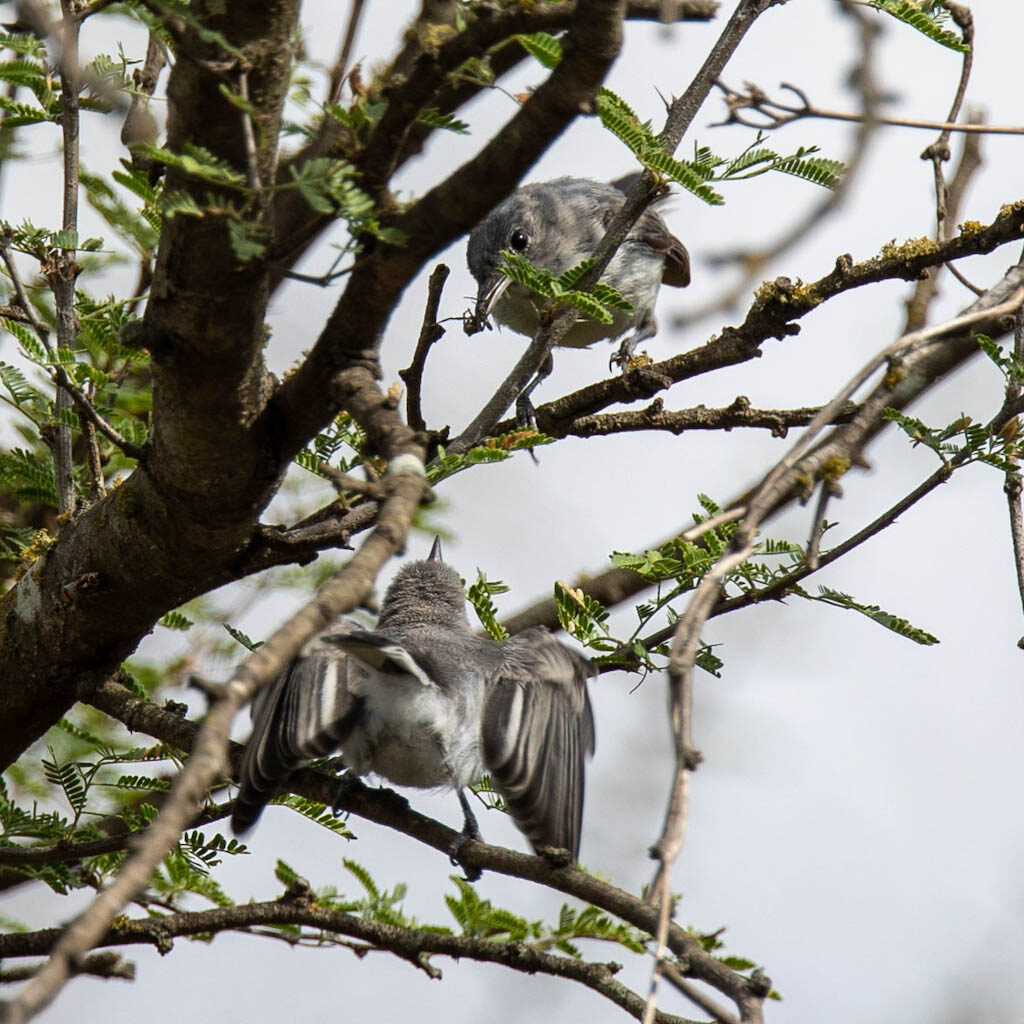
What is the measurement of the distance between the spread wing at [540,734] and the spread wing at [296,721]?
1.25 ft

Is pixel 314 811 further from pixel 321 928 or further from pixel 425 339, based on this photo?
pixel 425 339

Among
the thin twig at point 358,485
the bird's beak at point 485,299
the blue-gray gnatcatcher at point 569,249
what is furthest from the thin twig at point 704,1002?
the blue-gray gnatcatcher at point 569,249

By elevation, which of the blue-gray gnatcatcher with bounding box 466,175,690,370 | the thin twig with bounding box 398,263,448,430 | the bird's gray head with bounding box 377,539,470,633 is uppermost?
the blue-gray gnatcatcher with bounding box 466,175,690,370

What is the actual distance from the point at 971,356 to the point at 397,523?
9.96 ft

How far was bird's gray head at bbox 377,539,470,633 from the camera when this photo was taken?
4.20m

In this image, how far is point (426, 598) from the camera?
4.34m

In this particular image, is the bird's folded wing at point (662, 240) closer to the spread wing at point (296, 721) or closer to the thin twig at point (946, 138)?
the thin twig at point (946, 138)

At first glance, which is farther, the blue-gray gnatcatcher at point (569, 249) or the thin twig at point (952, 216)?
the blue-gray gnatcatcher at point (569, 249)

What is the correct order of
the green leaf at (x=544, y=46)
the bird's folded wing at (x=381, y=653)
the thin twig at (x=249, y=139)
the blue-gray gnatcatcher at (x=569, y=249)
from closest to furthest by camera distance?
the thin twig at (x=249, y=139) → the green leaf at (x=544, y=46) → the bird's folded wing at (x=381, y=653) → the blue-gray gnatcatcher at (x=569, y=249)

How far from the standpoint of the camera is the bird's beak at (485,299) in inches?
181

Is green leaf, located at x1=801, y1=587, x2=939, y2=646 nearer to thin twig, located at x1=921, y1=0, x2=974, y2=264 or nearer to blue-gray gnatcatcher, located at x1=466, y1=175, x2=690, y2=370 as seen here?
thin twig, located at x1=921, y1=0, x2=974, y2=264

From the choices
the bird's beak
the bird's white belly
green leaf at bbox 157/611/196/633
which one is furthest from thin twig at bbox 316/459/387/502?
the bird's beak

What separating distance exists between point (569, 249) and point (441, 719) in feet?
8.93

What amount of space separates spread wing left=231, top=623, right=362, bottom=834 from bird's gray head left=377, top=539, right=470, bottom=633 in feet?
2.55
